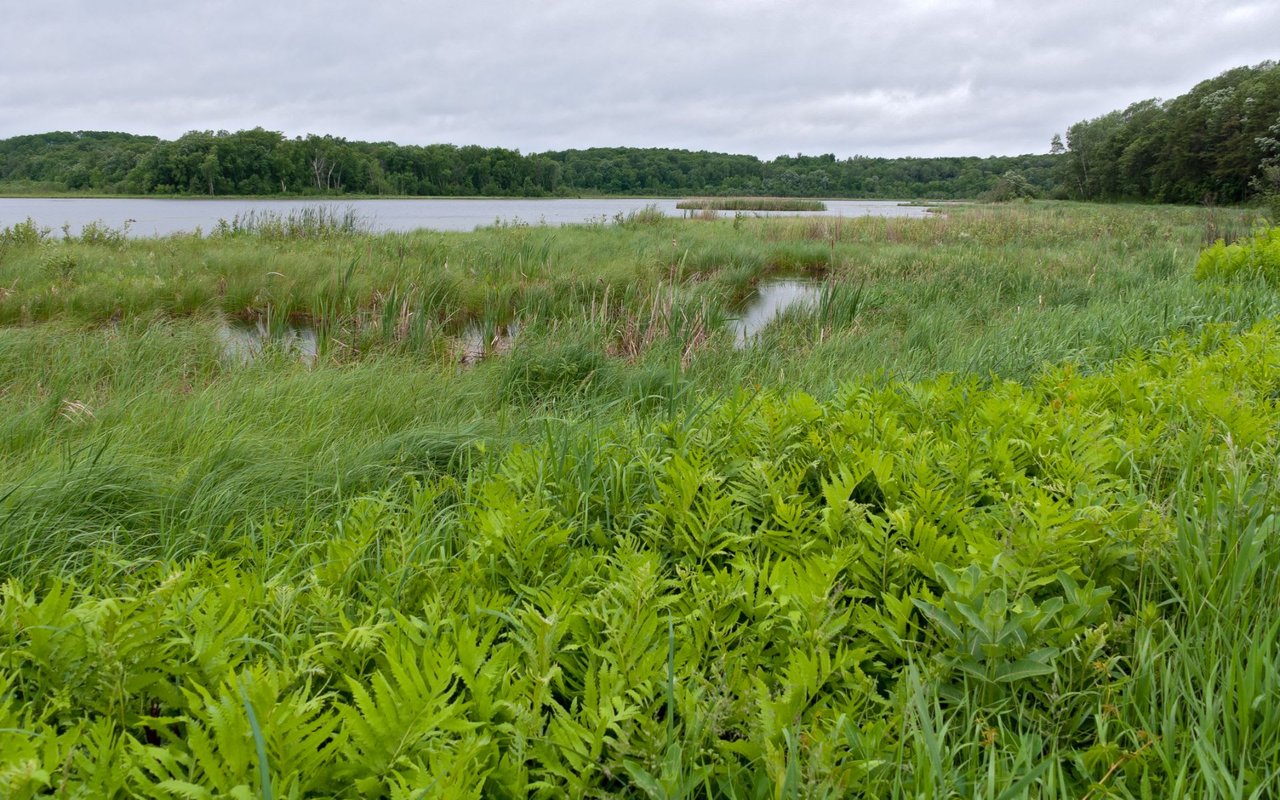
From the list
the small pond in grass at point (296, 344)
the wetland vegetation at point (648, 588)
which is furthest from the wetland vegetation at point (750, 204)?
the wetland vegetation at point (648, 588)

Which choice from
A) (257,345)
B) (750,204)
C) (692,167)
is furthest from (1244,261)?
(692,167)

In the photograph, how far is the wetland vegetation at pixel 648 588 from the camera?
1.09 m

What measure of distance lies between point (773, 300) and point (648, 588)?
1057 centimetres

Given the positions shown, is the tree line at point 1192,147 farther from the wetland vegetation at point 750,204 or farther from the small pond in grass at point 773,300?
the small pond in grass at point 773,300

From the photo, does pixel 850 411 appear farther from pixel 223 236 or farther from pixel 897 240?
pixel 897 240

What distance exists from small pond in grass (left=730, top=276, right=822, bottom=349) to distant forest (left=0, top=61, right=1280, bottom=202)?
43.9ft

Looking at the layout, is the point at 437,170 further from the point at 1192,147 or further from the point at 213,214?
the point at 1192,147

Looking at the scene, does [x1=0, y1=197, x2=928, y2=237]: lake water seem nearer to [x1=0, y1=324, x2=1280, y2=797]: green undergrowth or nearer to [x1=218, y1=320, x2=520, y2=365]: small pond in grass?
[x1=218, y1=320, x2=520, y2=365]: small pond in grass

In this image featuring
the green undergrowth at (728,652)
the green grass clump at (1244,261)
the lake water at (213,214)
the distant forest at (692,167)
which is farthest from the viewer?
the distant forest at (692,167)

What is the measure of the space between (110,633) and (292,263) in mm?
9964

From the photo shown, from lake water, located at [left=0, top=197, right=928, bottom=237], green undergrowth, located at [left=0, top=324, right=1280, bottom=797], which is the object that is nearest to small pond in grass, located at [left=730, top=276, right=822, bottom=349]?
green undergrowth, located at [left=0, top=324, right=1280, bottom=797]

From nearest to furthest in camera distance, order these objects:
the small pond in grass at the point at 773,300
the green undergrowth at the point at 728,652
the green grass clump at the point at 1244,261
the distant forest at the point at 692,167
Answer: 1. the green undergrowth at the point at 728,652
2. the green grass clump at the point at 1244,261
3. the small pond in grass at the point at 773,300
4. the distant forest at the point at 692,167

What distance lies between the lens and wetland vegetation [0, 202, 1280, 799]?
1.09 metres

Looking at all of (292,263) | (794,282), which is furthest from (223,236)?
(794,282)
